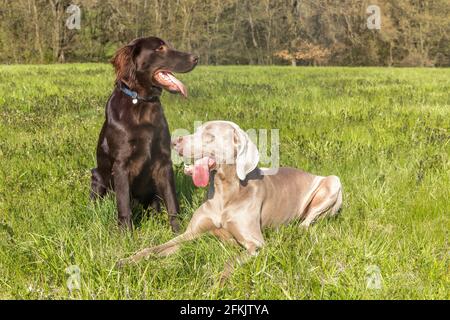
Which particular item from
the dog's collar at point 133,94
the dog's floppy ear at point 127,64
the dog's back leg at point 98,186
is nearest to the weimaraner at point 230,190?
the dog's collar at point 133,94

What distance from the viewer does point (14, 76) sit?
15.4 meters

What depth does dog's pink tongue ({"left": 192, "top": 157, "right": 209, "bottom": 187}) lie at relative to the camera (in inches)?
153

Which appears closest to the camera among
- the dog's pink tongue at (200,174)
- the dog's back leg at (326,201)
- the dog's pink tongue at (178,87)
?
the dog's pink tongue at (200,174)

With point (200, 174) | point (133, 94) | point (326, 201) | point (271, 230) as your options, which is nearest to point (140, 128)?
point (133, 94)

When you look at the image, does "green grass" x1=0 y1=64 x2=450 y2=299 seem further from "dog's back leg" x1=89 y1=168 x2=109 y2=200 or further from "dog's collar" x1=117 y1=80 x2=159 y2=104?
"dog's collar" x1=117 y1=80 x2=159 y2=104

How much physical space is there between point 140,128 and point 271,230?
1304 mm

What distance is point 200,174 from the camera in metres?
3.91

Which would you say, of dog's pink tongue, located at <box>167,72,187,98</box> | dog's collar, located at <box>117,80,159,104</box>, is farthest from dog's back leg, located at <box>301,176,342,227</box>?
dog's collar, located at <box>117,80,159,104</box>

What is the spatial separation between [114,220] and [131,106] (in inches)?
35.8

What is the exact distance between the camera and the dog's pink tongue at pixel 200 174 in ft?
12.8

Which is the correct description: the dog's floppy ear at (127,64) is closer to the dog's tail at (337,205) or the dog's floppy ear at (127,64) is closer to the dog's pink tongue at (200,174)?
the dog's pink tongue at (200,174)

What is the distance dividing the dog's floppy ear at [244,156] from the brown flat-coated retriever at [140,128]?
0.63 metres
